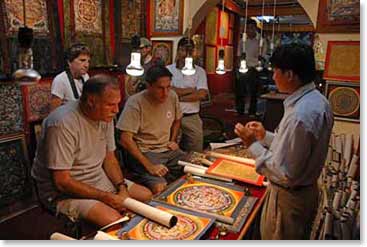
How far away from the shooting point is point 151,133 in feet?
6.07

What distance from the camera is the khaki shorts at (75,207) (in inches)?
47.6

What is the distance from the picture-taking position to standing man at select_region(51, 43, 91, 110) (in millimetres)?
1846

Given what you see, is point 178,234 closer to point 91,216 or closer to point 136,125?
point 91,216

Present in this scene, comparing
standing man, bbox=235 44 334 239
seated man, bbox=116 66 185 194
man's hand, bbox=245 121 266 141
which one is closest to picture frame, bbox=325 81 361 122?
standing man, bbox=235 44 334 239

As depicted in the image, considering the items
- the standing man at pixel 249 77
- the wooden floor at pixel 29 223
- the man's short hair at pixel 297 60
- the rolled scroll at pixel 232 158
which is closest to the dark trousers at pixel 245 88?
the standing man at pixel 249 77

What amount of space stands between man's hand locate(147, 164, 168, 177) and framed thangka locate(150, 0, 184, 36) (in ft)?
2.43

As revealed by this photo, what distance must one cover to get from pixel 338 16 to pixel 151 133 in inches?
43.8

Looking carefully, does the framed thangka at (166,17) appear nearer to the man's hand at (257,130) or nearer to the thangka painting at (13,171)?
the man's hand at (257,130)

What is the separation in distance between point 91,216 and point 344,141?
1030 mm

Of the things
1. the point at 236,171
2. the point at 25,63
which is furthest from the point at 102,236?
the point at 236,171

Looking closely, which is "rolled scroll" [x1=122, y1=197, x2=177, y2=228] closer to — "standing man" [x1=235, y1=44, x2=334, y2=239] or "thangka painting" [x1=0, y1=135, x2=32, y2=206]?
"standing man" [x1=235, y1=44, x2=334, y2=239]

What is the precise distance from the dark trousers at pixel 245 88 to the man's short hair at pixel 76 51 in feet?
3.01

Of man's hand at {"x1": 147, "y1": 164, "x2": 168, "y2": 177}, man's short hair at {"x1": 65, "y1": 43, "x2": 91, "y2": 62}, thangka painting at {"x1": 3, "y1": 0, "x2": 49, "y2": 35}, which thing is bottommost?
man's hand at {"x1": 147, "y1": 164, "x2": 168, "y2": 177}

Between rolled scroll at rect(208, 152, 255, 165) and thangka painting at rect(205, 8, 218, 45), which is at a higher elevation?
thangka painting at rect(205, 8, 218, 45)
